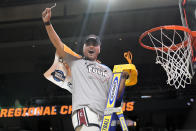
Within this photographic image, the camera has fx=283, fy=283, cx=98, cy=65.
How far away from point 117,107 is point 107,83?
27 cm

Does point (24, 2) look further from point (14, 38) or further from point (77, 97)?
point (77, 97)

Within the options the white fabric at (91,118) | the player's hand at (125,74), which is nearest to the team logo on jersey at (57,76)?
the white fabric at (91,118)

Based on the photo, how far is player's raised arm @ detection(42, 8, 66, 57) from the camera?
2.39m

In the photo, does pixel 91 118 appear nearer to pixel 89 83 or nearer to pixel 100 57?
pixel 89 83

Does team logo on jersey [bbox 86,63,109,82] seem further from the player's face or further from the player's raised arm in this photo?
the player's raised arm

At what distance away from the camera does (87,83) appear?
7.68ft

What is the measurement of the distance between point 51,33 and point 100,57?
5.60 metres

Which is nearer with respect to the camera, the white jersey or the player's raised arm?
the white jersey

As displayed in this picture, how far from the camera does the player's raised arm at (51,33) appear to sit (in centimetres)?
239

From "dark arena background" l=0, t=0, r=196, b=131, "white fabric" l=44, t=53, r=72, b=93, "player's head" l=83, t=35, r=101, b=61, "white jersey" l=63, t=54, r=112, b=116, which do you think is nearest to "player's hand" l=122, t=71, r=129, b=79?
"white jersey" l=63, t=54, r=112, b=116

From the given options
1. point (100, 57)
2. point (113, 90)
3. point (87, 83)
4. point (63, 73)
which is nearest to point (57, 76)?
point (63, 73)

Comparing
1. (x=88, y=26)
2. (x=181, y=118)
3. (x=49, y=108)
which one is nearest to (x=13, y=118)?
(x=49, y=108)

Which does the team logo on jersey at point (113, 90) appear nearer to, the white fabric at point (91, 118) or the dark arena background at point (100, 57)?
the white fabric at point (91, 118)

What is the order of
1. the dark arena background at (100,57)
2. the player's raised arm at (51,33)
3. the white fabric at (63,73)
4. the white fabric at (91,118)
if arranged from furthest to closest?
the dark arena background at (100,57) < the white fabric at (63,73) < the player's raised arm at (51,33) < the white fabric at (91,118)
